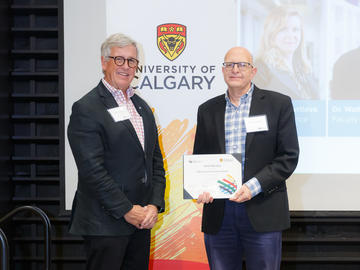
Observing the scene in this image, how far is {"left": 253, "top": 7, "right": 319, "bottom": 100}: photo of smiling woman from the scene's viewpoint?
312 centimetres

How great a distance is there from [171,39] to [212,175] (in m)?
1.56

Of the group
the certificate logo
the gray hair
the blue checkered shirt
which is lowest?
the certificate logo

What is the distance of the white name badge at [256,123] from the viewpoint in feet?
6.58

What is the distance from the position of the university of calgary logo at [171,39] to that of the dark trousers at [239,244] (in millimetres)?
1586

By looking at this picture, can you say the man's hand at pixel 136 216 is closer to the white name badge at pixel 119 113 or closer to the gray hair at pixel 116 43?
the white name badge at pixel 119 113

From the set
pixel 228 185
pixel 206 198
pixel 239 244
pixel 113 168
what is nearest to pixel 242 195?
pixel 228 185

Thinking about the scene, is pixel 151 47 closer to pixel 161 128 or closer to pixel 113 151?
pixel 161 128

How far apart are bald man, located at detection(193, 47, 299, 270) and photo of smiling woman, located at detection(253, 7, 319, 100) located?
1.11m

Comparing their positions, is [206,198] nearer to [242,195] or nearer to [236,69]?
[242,195]

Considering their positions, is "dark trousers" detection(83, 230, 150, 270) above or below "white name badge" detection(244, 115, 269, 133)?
below

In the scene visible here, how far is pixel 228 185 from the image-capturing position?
6.51 ft

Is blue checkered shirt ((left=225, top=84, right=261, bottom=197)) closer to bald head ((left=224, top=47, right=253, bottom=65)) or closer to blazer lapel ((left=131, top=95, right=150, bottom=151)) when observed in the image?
bald head ((left=224, top=47, right=253, bottom=65))

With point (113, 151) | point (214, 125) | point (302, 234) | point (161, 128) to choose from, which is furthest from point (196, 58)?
point (302, 234)

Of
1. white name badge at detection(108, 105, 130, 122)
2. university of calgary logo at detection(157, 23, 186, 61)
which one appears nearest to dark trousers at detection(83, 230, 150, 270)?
white name badge at detection(108, 105, 130, 122)
